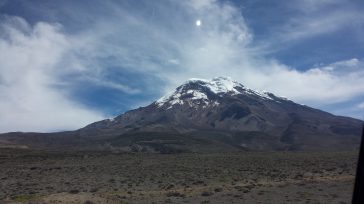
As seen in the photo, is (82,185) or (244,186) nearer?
(244,186)

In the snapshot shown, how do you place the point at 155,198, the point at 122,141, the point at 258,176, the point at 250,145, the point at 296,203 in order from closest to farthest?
the point at 296,203 → the point at 155,198 → the point at 258,176 → the point at 122,141 → the point at 250,145

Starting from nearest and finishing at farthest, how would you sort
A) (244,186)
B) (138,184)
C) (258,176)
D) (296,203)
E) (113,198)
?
1. (296,203)
2. (113,198)
3. (244,186)
4. (138,184)
5. (258,176)

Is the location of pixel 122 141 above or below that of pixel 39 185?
above

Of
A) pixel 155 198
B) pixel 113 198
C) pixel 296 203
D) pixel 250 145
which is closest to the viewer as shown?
pixel 296 203

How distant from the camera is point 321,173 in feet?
126

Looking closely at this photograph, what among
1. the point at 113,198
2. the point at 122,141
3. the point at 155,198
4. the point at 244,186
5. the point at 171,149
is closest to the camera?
the point at 113,198

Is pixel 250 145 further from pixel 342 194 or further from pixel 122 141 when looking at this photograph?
pixel 342 194

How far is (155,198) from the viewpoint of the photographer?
2578 cm

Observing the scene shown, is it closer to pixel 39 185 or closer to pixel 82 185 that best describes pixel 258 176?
pixel 82 185

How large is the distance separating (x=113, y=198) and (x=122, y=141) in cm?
13917

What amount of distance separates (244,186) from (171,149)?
341ft

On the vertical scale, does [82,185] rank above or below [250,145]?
below

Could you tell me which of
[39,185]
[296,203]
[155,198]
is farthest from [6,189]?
[296,203]

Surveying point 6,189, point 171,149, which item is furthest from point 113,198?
point 171,149
